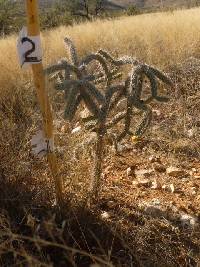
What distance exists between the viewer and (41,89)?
9.07ft

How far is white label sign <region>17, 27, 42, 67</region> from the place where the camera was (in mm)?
2664

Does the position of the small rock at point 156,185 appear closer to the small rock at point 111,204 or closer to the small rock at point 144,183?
the small rock at point 144,183

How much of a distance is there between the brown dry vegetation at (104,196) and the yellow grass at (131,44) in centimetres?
31

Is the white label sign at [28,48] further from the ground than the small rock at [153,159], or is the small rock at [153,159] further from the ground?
the white label sign at [28,48]

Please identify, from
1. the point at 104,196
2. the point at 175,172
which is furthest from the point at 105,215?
the point at 175,172

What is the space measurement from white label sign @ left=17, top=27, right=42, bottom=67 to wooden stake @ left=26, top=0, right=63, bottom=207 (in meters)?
0.03

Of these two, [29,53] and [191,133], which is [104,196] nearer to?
[29,53]

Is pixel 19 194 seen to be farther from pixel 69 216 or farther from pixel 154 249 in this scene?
pixel 154 249

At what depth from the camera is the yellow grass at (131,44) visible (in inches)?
248

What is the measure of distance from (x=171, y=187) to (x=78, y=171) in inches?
27.3

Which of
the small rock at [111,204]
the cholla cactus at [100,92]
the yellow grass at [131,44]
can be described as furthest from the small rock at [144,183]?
the yellow grass at [131,44]

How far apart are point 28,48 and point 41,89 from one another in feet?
0.77

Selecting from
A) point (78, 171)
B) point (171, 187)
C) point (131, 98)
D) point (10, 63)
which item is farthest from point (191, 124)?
point (10, 63)

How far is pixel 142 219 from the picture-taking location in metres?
3.14
